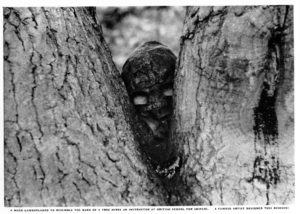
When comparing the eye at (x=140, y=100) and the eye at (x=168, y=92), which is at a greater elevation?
the eye at (x=168, y=92)

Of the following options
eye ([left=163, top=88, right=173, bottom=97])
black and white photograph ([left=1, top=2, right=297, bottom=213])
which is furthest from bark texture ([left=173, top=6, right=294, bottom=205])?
eye ([left=163, top=88, right=173, bottom=97])

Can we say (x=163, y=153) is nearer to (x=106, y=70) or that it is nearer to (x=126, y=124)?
(x=126, y=124)

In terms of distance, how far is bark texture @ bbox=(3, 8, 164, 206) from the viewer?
0.87m

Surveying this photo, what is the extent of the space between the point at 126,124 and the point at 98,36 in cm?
30

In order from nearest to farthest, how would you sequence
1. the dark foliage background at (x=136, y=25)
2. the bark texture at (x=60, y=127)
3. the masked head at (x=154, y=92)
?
the bark texture at (x=60, y=127) → the masked head at (x=154, y=92) → the dark foliage background at (x=136, y=25)

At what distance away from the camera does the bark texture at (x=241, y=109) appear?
3.00 feet

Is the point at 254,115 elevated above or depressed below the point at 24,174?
above

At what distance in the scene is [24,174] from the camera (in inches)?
34.3

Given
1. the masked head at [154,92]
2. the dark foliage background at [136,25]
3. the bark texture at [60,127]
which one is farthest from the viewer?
the dark foliage background at [136,25]

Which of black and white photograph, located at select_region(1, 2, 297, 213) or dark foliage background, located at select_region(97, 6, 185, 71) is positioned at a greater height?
dark foliage background, located at select_region(97, 6, 185, 71)

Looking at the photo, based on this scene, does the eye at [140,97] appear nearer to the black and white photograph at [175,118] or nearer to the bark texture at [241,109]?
the black and white photograph at [175,118]

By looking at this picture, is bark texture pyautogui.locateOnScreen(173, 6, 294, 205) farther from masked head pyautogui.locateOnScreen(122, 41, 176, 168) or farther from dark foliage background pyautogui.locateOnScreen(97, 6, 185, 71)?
dark foliage background pyautogui.locateOnScreen(97, 6, 185, 71)

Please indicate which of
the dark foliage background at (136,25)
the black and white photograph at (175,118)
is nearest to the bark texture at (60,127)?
the black and white photograph at (175,118)

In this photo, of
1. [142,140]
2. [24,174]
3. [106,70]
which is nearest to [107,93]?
[106,70]
